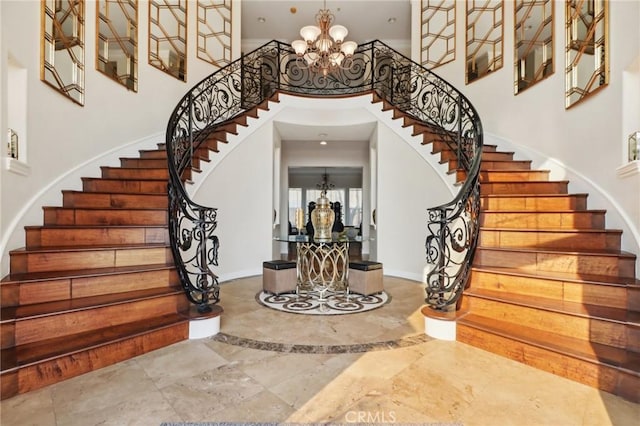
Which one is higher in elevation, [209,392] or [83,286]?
[83,286]

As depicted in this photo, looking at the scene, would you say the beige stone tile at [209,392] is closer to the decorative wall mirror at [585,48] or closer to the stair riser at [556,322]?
the stair riser at [556,322]

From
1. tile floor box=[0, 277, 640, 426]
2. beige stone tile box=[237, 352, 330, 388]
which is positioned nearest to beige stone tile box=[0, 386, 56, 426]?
tile floor box=[0, 277, 640, 426]

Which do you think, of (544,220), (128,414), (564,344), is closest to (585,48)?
(544,220)

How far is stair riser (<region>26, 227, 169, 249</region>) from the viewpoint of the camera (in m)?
2.62

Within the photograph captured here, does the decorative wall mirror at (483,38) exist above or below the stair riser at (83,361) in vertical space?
above

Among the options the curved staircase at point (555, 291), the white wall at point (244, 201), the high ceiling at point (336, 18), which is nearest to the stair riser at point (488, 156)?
the curved staircase at point (555, 291)

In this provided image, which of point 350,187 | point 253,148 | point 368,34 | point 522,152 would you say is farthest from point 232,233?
point 350,187

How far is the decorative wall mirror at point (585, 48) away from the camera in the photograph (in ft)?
9.61

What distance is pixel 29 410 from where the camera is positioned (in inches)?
62.1

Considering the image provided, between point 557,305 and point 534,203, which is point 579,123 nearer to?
point 534,203

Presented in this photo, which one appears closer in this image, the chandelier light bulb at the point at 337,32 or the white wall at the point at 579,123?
the white wall at the point at 579,123

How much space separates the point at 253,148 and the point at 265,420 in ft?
13.6

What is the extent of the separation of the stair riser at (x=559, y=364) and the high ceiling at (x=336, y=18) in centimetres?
Answer: 714

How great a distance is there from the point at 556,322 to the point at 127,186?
4.22 meters
